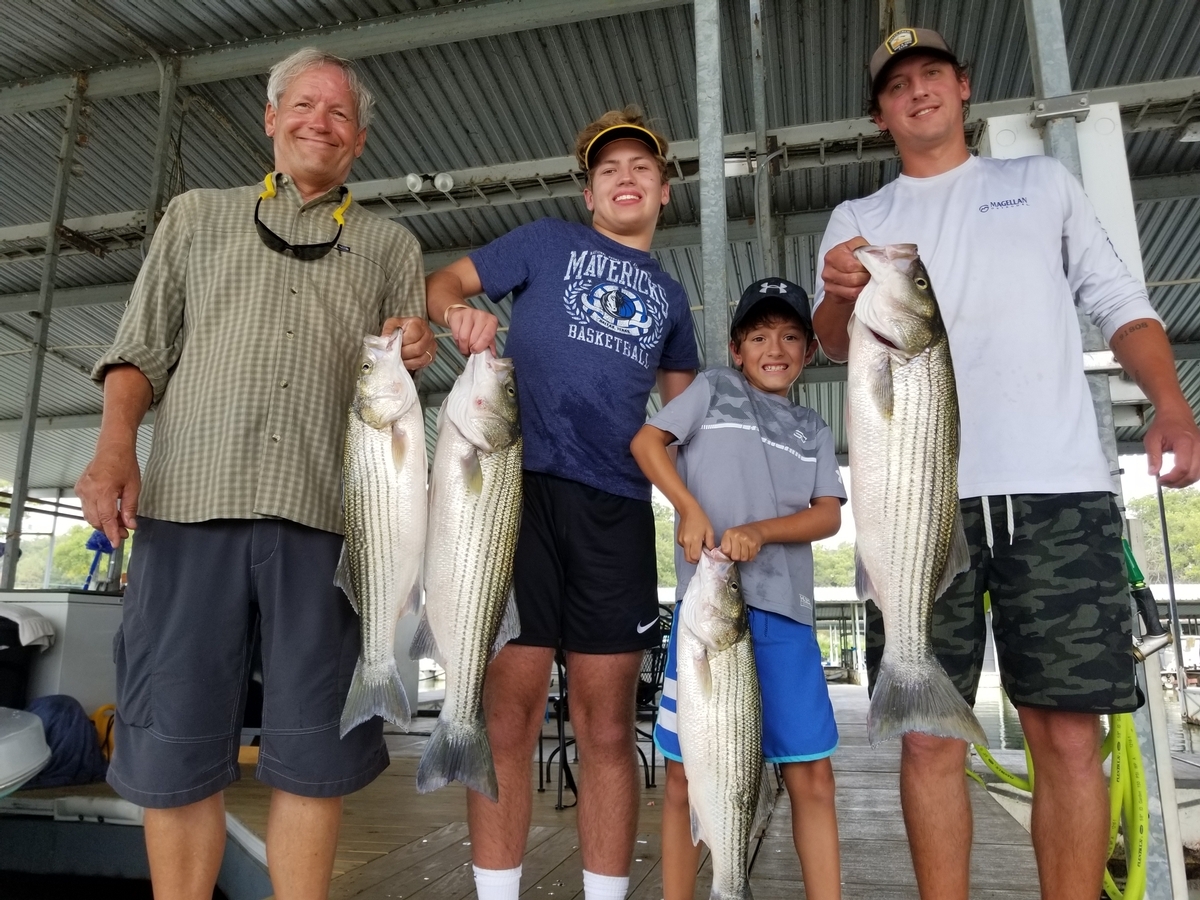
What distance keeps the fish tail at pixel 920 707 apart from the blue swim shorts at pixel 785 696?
39 cm

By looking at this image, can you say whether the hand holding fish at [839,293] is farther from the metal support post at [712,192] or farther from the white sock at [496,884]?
the white sock at [496,884]

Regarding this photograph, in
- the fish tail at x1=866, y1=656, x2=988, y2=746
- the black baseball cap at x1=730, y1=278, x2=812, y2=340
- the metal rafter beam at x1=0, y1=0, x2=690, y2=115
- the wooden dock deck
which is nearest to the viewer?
the fish tail at x1=866, y1=656, x2=988, y2=746

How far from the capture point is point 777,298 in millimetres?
2742

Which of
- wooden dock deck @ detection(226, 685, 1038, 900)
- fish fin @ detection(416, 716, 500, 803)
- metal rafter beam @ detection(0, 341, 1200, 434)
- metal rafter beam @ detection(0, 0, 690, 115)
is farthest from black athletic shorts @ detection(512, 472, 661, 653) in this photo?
metal rafter beam @ detection(0, 341, 1200, 434)

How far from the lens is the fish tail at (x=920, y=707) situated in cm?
192

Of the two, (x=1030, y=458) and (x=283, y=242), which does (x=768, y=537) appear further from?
(x=283, y=242)

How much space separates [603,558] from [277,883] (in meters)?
1.25

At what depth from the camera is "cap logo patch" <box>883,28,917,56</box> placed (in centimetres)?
260

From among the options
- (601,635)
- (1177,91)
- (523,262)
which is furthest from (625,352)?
(1177,91)

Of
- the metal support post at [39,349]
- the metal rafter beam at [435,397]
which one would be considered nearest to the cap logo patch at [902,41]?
the metal support post at [39,349]

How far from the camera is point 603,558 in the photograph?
251 centimetres

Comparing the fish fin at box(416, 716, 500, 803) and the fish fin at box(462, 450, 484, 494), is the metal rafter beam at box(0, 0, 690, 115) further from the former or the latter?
the fish fin at box(416, 716, 500, 803)

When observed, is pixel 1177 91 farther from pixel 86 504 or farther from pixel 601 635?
pixel 86 504

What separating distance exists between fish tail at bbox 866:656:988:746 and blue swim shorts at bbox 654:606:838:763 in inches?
15.4
